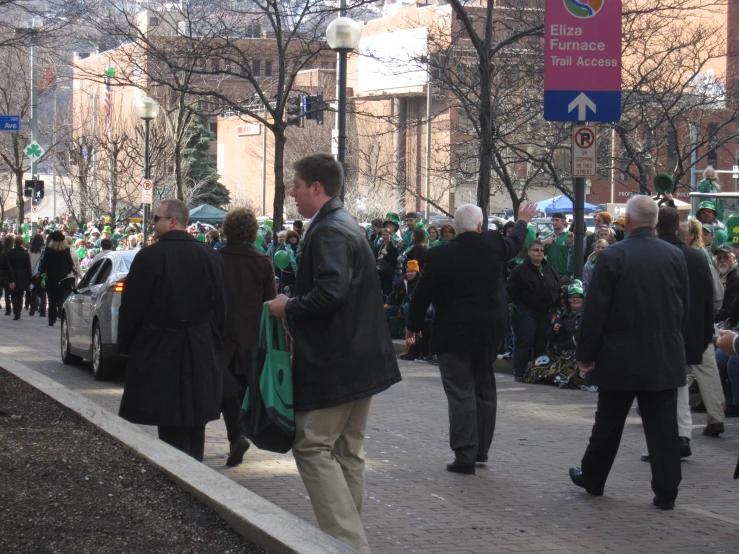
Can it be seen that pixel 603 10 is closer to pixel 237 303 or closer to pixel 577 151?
pixel 577 151

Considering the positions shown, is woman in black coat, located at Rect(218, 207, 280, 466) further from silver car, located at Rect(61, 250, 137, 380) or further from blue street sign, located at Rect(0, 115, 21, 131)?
blue street sign, located at Rect(0, 115, 21, 131)

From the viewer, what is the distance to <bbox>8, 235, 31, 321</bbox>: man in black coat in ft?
82.1

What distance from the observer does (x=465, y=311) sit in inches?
319

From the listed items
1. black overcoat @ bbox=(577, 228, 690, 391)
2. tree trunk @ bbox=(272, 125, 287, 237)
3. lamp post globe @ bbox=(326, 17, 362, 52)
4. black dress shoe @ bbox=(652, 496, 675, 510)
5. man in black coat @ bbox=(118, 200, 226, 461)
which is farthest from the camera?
tree trunk @ bbox=(272, 125, 287, 237)

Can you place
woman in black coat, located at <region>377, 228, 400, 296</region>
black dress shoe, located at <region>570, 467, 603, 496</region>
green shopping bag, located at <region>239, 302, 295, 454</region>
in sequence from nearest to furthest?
green shopping bag, located at <region>239, 302, 295, 454</region> → black dress shoe, located at <region>570, 467, 603, 496</region> → woman in black coat, located at <region>377, 228, 400, 296</region>

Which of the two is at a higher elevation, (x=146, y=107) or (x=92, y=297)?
(x=146, y=107)

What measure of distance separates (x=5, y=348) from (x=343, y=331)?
Result: 13823 mm

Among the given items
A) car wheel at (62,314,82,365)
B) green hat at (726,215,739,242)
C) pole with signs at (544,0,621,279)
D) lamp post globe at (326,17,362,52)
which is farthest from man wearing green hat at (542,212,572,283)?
car wheel at (62,314,82,365)

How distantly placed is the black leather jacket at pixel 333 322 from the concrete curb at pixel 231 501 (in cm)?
57

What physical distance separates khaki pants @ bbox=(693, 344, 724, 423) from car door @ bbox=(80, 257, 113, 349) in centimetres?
739

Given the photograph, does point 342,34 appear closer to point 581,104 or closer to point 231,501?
point 581,104

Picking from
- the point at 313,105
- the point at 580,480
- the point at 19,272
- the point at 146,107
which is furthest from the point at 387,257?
the point at 146,107

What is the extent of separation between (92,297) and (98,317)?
22.3 inches

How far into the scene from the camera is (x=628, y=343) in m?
7.01
